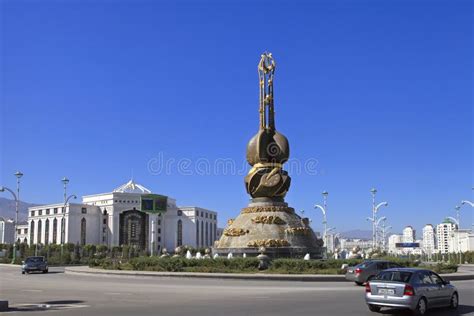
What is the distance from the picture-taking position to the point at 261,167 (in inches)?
1681

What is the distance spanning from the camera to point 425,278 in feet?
49.9

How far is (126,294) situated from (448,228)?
117268 mm

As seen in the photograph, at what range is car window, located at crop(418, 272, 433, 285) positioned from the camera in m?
14.9

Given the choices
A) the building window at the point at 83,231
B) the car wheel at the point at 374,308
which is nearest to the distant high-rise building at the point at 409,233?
the building window at the point at 83,231

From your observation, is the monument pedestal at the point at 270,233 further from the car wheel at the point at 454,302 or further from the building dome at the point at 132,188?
the building dome at the point at 132,188

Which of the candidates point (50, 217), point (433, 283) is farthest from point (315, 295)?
point (50, 217)

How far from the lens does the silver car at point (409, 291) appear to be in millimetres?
14250

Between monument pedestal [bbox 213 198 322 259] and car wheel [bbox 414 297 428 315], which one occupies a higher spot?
monument pedestal [bbox 213 198 322 259]

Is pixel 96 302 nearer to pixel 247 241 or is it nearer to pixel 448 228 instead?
pixel 247 241

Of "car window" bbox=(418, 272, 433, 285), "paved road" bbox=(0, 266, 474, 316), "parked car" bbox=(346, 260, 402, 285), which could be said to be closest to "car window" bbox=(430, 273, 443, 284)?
"car window" bbox=(418, 272, 433, 285)

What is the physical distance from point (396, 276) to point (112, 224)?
131m

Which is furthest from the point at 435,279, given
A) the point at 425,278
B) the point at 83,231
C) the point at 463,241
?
the point at 83,231

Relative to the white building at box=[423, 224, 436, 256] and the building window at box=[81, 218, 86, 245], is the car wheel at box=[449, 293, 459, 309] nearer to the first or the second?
the building window at box=[81, 218, 86, 245]

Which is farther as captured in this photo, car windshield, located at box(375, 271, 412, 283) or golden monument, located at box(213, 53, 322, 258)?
golden monument, located at box(213, 53, 322, 258)
